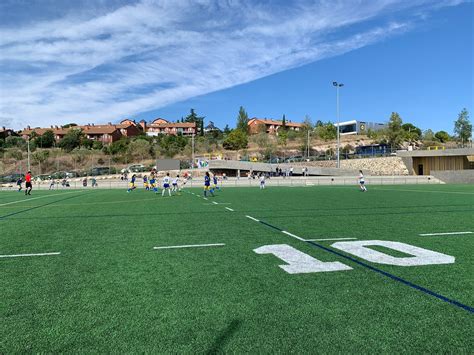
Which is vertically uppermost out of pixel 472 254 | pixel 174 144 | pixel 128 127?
pixel 128 127


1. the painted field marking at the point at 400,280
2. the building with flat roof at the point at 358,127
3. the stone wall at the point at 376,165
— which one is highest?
the building with flat roof at the point at 358,127

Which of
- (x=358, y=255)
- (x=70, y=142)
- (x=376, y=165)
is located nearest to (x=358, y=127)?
(x=376, y=165)

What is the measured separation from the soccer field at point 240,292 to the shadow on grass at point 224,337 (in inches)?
0.7

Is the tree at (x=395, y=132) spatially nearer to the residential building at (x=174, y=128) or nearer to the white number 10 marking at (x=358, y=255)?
the residential building at (x=174, y=128)

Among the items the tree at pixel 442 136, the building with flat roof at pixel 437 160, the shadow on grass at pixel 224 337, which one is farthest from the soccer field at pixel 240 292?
the tree at pixel 442 136

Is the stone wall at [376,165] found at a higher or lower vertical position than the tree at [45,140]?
lower

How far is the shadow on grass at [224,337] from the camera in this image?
11.2 feet

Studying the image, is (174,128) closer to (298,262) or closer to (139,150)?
(139,150)

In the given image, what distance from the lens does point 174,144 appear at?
96750 mm

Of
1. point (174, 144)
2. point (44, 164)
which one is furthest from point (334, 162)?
point (44, 164)

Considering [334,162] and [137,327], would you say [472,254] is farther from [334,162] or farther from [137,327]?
[334,162]

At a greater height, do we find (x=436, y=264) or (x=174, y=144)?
(x=174, y=144)

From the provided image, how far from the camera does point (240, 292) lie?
4930 millimetres

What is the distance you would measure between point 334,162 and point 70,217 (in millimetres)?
55608
